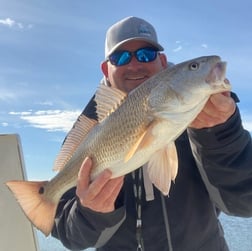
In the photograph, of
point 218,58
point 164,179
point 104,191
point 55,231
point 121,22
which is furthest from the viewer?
point 121,22

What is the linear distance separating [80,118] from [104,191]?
36 centimetres

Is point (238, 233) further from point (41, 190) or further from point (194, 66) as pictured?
point (194, 66)

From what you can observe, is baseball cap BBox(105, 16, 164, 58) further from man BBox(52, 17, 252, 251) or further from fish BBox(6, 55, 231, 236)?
fish BBox(6, 55, 231, 236)

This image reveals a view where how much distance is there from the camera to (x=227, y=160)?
2.00m

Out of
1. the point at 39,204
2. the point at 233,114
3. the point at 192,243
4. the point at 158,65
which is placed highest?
the point at 158,65

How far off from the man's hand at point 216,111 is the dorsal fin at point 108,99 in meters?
0.34

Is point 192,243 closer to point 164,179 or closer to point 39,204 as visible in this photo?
point 164,179

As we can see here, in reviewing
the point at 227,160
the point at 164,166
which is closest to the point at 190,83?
the point at 164,166

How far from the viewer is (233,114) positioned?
1935 millimetres

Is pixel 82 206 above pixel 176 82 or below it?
below

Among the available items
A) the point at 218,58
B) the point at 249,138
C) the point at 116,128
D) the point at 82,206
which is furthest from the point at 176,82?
the point at 82,206

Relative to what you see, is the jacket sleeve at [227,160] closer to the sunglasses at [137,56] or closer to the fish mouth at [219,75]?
the fish mouth at [219,75]

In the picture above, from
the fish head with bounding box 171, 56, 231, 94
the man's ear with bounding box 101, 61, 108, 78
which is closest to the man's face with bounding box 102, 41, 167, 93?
the man's ear with bounding box 101, 61, 108, 78

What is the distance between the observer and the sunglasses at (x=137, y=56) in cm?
251
